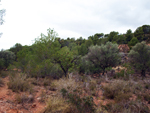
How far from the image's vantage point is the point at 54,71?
35.8 ft

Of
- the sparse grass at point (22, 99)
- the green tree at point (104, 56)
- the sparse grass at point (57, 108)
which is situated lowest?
the sparse grass at point (57, 108)

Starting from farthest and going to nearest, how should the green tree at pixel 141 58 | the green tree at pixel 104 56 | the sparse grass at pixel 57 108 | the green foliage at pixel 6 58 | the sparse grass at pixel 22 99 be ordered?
the green foliage at pixel 6 58 → the green tree at pixel 104 56 → the green tree at pixel 141 58 → the sparse grass at pixel 22 99 → the sparse grass at pixel 57 108

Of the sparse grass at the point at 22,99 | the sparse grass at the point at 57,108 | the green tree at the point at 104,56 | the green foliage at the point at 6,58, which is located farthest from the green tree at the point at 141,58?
the green foliage at the point at 6,58

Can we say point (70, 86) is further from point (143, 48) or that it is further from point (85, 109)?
point (143, 48)

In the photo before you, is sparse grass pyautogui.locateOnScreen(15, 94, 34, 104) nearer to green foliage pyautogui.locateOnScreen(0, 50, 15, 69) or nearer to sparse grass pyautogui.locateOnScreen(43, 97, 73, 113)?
sparse grass pyautogui.locateOnScreen(43, 97, 73, 113)

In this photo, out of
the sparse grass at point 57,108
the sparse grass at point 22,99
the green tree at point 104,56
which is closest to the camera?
the sparse grass at point 57,108

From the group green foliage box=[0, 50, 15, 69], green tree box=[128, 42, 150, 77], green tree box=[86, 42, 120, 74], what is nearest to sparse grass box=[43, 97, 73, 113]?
green tree box=[86, 42, 120, 74]

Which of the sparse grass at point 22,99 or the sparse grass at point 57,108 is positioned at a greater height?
the sparse grass at point 22,99

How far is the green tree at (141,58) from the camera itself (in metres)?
13.2

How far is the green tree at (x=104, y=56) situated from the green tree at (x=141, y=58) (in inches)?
92.0

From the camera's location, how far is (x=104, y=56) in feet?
46.1

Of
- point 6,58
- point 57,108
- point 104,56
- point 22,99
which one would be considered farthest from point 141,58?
point 6,58

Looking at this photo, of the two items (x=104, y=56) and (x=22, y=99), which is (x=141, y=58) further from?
(x=22, y=99)

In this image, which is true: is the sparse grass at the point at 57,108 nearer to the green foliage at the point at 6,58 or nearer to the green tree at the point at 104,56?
the green tree at the point at 104,56
